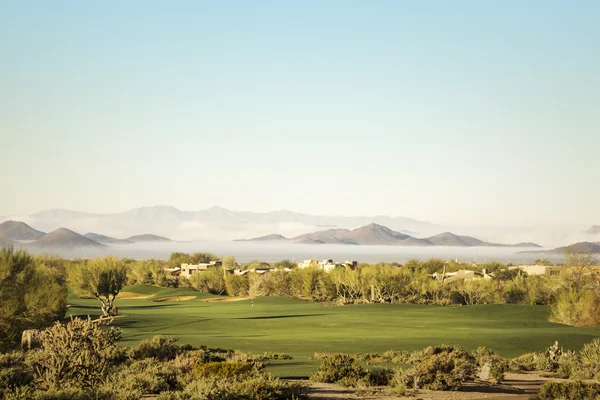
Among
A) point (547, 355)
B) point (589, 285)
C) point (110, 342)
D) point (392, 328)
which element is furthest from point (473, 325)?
point (110, 342)

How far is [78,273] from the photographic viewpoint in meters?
60.8

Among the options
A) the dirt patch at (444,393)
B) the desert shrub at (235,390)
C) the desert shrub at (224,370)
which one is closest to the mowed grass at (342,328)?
the desert shrub at (224,370)

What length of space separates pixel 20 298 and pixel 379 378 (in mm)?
25990

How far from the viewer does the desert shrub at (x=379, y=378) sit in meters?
23.1

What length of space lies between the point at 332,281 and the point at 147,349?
202 ft

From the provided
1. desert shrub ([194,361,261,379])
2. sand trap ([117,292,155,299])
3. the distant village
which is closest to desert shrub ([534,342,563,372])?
desert shrub ([194,361,261,379])

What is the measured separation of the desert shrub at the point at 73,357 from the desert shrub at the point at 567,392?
12425 millimetres

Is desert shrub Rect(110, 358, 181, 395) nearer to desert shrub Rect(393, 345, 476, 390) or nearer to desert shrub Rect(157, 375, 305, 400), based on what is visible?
desert shrub Rect(157, 375, 305, 400)

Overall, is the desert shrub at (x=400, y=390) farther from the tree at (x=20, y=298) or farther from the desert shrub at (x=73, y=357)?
the tree at (x=20, y=298)

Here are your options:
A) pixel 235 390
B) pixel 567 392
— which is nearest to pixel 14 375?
pixel 235 390

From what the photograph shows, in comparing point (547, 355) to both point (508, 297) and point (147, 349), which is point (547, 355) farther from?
point (508, 297)

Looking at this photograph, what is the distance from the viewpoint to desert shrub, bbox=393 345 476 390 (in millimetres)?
22609

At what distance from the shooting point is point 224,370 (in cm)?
2205

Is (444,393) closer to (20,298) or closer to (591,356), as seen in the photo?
(591,356)
